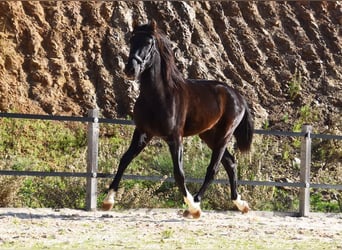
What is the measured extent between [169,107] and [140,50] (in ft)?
2.50

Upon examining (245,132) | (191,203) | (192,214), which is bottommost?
(192,214)

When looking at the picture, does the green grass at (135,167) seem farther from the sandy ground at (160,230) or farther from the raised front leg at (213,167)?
the raised front leg at (213,167)

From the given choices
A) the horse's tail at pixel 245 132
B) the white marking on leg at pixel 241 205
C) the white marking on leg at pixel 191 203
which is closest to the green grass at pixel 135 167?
the horse's tail at pixel 245 132

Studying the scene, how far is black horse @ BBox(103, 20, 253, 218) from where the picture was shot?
9.73 meters

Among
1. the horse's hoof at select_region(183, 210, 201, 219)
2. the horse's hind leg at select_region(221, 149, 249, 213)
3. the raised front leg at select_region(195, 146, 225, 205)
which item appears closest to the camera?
the horse's hoof at select_region(183, 210, 201, 219)

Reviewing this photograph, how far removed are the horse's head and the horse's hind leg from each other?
2.00 meters

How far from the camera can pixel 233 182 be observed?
36.2 feet

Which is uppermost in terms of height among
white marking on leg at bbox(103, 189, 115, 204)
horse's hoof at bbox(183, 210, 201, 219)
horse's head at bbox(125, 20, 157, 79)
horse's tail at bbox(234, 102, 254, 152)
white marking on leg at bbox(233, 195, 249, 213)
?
horse's head at bbox(125, 20, 157, 79)

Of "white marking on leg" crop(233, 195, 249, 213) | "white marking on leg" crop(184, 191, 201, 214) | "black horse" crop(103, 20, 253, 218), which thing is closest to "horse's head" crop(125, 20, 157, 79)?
"black horse" crop(103, 20, 253, 218)

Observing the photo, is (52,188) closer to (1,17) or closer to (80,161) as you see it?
(80,161)

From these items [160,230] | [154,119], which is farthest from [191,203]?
[154,119]

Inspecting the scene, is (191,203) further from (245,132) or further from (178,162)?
(245,132)

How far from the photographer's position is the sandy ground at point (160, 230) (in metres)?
8.34

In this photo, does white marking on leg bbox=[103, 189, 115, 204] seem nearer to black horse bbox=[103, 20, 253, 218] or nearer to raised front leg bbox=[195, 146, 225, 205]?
black horse bbox=[103, 20, 253, 218]
